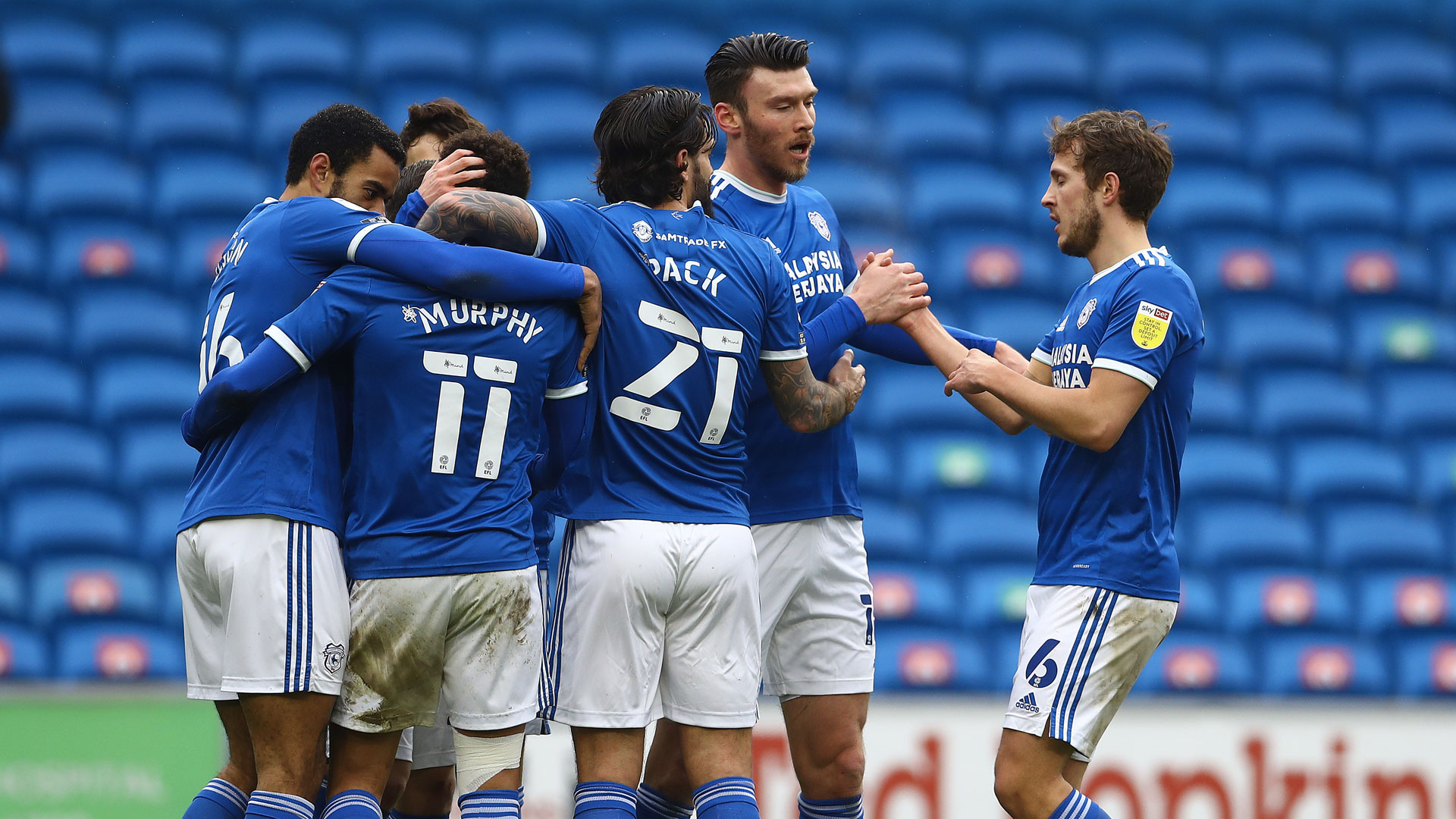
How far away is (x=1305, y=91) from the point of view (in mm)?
11922

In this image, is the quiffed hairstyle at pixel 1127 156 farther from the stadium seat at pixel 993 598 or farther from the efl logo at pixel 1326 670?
the efl logo at pixel 1326 670

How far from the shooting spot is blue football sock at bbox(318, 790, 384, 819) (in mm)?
3561

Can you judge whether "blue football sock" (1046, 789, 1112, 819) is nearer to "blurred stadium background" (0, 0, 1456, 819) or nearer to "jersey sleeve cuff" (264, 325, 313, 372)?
"jersey sleeve cuff" (264, 325, 313, 372)

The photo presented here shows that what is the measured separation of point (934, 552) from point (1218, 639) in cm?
170

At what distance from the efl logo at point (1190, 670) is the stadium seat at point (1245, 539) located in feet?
3.35

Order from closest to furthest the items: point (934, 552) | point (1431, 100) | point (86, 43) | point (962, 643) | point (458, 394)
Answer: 1. point (458, 394)
2. point (962, 643)
3. point (934, 552)
4. point (86, 43)
5. point (1431, 100)

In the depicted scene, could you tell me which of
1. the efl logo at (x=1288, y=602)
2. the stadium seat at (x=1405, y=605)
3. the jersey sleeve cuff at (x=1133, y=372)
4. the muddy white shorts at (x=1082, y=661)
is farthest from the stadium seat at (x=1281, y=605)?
the jersey sleeve cuff at (x=1133, y=372)

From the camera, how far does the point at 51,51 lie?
35.2ft

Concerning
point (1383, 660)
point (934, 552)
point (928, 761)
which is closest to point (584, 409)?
point (928, 761)

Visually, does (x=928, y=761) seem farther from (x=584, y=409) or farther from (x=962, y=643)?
(x=584, y=409)

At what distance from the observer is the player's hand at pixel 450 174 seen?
3.99m

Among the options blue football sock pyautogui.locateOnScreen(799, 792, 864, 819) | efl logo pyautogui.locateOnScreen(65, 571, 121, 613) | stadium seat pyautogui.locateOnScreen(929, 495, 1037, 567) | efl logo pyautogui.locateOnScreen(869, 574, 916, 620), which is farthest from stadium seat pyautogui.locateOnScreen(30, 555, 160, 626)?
blue football sock pyautogui.locateOnScreen(799, 792, 864, 819)

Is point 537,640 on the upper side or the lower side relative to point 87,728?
upper

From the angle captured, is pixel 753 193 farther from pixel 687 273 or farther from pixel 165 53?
pixel 165 53
